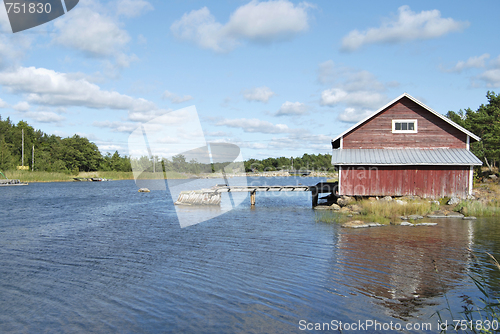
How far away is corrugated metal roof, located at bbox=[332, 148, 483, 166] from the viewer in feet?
85.6

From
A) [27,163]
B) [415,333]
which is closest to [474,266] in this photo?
[415,333]

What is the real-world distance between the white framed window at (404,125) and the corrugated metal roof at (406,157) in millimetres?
1592

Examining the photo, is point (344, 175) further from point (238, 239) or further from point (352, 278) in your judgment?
point (352, 278)

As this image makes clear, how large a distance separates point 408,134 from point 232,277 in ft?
73.1

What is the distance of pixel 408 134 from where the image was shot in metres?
27.9

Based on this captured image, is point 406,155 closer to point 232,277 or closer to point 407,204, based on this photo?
point 407,204

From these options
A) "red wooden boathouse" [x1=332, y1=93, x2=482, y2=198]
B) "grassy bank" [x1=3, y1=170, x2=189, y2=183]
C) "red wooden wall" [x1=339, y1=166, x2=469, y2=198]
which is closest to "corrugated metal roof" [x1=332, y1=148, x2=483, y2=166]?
"red wooden boathouse" [x1=332, y1=93, x2=482, y2=198]

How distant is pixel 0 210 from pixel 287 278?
102 ft

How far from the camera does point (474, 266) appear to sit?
11.7 m

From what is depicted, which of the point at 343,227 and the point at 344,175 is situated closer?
the point at 343,227

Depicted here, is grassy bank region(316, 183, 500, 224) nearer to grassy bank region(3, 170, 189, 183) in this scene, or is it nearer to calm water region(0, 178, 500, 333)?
calm water region(0, 178, 500, 333)

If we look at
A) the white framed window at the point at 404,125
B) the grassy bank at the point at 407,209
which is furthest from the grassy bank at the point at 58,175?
the grassy bank at the point at 407,209

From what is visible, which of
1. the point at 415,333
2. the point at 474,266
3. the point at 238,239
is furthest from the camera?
the point at 238,239

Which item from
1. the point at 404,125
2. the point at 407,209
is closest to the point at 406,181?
the point at 407,209
